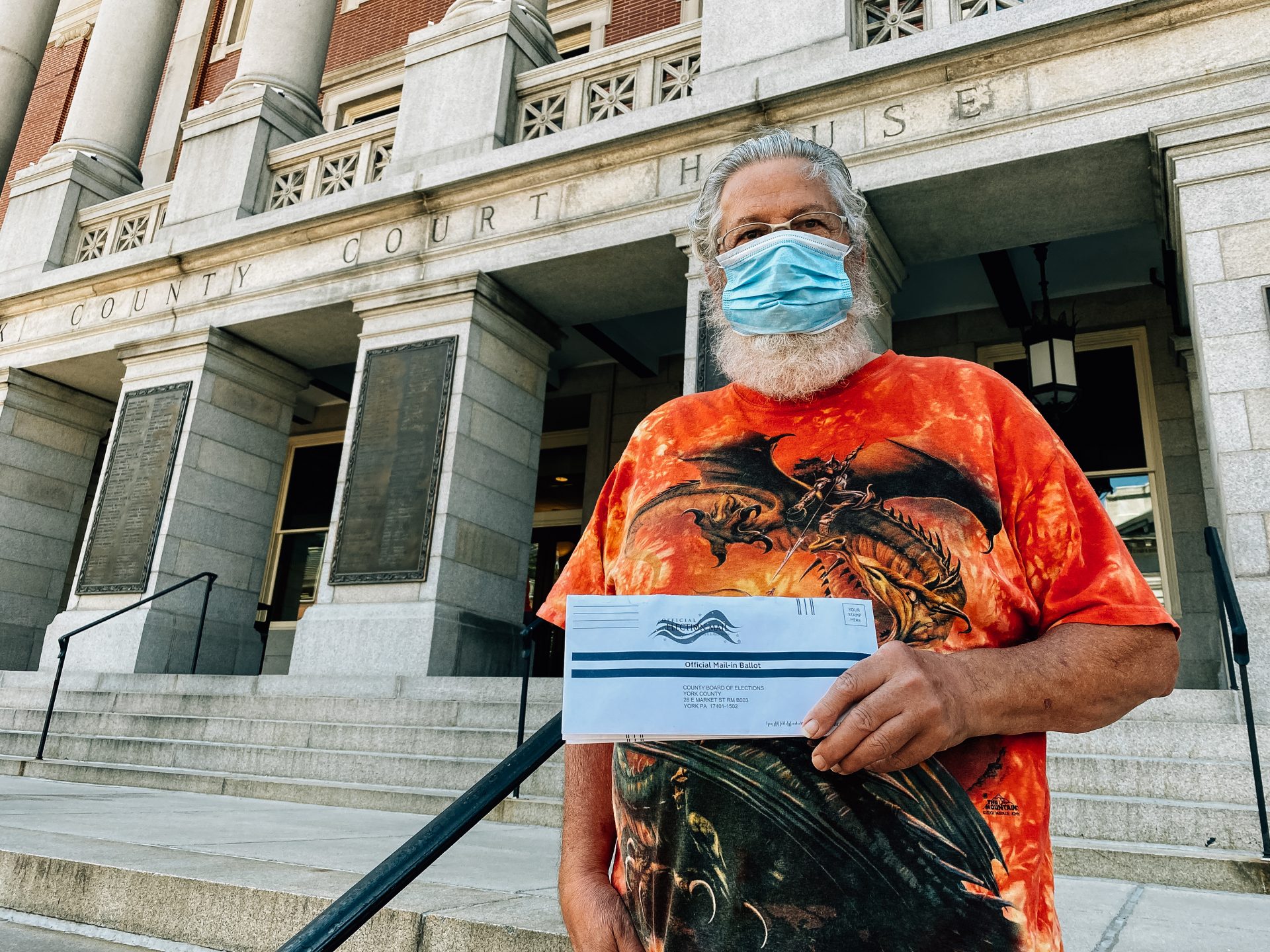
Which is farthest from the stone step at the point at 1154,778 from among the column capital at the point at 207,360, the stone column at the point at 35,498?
the stone column at the point at 35,498

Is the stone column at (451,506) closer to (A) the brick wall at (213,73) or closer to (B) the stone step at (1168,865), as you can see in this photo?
(B) the stone step at (1168,865)

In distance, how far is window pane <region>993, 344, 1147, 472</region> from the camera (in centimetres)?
1025

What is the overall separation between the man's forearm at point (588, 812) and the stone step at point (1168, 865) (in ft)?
10.4

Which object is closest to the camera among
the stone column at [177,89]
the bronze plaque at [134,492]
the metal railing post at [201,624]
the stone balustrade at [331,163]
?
the metal railing post at [201,624]

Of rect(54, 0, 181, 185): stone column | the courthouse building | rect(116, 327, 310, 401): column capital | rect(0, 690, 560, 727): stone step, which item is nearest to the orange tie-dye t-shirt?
the courthouse building

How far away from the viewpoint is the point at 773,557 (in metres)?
1.36

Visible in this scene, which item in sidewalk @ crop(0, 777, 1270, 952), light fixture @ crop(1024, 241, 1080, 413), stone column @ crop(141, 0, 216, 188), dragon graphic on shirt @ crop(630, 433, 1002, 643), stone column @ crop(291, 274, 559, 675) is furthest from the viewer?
stone column @ crop(141, 0, 216, 188)

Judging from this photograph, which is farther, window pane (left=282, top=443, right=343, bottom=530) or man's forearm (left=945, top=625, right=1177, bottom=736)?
window pane (left=282, top=443, right=343, bottom=530)

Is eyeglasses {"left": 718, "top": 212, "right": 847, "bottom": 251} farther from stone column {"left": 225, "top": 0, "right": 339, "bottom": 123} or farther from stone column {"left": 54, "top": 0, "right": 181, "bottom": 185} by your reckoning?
stone column {"left": 54, "top": 0, "right": 181, "bottom": 185}

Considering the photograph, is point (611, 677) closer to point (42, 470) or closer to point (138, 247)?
point (138, 247)

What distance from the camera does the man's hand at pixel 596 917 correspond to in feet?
4.51

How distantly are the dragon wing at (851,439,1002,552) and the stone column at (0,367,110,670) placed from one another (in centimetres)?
1448

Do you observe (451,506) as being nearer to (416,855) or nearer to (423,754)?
(423,754)

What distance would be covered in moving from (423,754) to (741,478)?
5.82m
